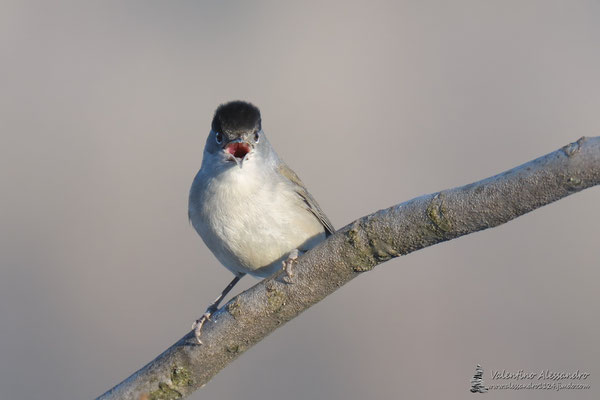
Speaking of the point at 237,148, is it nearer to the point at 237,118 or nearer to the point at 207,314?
the point at 237,118

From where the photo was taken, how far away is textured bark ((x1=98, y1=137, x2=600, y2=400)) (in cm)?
200

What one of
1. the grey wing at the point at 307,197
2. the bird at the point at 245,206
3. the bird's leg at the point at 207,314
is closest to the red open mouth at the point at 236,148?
the bird at the point at 245,206

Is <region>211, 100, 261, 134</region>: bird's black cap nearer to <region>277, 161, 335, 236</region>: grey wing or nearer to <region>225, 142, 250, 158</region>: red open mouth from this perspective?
<region>225, 142, 250, 158</region>: red open mouth

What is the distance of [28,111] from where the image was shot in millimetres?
8930

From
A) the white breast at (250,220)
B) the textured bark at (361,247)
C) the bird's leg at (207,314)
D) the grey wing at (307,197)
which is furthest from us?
the grey wing at (307,197)

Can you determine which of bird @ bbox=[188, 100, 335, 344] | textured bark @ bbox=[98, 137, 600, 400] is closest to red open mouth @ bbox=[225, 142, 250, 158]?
bird @ bbox=[188, 100, 335, 344]

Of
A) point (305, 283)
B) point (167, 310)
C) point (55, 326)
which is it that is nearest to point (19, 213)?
point (55, 326)

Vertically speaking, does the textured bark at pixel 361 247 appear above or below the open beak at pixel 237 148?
below

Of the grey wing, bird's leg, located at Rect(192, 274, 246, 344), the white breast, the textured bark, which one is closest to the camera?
the textured bark

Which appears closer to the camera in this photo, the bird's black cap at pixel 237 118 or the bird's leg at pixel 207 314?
the bird's leg at pixel 207 314

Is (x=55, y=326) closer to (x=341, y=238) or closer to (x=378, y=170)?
(x=378, y=170)

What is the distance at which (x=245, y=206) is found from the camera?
144 inches

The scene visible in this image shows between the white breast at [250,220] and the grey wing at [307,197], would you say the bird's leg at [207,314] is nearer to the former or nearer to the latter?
the white breast at [250,220]

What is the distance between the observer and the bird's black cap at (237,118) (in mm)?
3742
